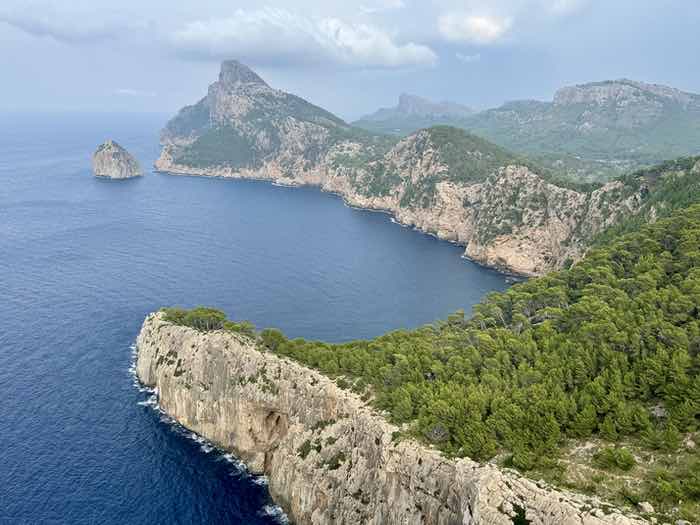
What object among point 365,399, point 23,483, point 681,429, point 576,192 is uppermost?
point 576,192

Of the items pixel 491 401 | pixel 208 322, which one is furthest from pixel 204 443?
pixel 491 401

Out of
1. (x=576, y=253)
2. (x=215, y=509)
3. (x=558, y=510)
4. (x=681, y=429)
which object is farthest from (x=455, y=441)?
(x=576, y=253)

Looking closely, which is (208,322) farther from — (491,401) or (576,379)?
(576,379)

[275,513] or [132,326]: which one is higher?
[132,326]

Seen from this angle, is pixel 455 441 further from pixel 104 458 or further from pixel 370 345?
pixel 104 458

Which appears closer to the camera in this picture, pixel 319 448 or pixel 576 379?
pixel 576 379

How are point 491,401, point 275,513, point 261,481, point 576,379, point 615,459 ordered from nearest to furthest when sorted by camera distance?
point 615,459 < point 491,401 < point 576,379 < point 275,513 < point 261,481

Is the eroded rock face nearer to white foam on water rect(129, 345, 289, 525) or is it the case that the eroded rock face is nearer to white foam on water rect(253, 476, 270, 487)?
white foam on water rect(129, 345, 289, 525)
